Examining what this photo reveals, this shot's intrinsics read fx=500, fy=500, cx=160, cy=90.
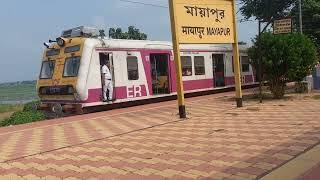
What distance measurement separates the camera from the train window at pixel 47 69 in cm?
1822

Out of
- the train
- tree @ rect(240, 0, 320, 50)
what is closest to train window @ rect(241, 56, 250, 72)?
the train

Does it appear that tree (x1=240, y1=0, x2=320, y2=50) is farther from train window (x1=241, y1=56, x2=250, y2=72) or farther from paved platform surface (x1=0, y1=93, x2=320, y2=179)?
paved platform surface (x1=0, y1=93, x2=320, y2=179)

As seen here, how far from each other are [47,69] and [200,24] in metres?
7.48

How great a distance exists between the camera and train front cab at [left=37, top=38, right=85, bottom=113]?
16.8 meters

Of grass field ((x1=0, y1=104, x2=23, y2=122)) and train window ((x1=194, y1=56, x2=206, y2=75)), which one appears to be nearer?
train window ((x1=194, y1=56, x2=206, y2=75))

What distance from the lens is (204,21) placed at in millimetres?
13500

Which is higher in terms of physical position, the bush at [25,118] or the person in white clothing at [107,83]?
the person in white clothing at [107,83]

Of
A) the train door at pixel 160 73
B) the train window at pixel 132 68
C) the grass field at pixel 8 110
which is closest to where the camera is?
the train window at pixel 132 68

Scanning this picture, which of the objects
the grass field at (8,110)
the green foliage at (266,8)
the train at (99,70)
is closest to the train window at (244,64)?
the train at (99,70)

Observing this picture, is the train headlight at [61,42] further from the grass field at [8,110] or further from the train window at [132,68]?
the grass field at [8,110]

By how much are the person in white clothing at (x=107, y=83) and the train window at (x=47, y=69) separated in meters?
2.30

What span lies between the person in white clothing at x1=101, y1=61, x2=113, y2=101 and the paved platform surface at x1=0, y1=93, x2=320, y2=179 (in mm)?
3727

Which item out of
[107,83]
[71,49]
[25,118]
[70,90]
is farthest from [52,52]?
[25,118]

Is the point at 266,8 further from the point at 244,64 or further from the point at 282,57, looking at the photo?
the point at 282,57
